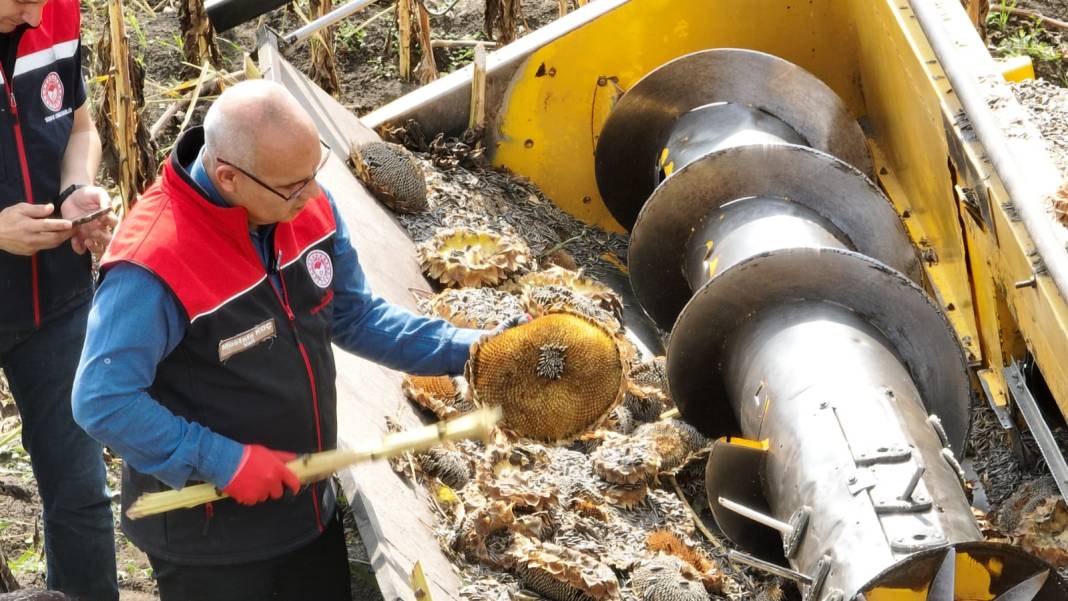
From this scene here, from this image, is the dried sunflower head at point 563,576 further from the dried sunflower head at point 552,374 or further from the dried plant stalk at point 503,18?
the dried plant stalk at point 503,18

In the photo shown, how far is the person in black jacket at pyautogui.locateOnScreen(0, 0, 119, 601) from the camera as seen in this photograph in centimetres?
361

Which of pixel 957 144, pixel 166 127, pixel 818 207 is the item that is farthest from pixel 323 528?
pixel 166 127

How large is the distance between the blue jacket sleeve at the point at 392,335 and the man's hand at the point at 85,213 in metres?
0.71

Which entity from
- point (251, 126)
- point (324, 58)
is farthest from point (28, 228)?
point (324, 58)

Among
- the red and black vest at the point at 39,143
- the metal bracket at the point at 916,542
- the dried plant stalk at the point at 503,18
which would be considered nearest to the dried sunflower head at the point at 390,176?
the red and black vest at the point at 39,143

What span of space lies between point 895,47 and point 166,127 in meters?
3.96

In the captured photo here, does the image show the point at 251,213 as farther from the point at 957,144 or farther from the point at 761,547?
the point at 957,144

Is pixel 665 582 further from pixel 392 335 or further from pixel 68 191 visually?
pixel 68 191

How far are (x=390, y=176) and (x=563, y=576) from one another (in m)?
2.19

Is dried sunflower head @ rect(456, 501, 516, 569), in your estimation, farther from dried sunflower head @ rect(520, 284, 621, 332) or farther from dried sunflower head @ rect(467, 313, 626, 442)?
dried sunflower head @ rect(520, 284, 621, 332)

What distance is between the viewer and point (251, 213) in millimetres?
3143

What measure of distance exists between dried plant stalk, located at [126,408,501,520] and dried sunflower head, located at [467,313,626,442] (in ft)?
1.02

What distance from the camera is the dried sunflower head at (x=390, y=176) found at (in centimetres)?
554

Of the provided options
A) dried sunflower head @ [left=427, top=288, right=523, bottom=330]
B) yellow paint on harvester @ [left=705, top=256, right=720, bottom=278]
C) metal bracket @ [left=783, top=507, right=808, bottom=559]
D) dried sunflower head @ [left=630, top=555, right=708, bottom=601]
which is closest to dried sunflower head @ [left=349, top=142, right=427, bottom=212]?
dried sunflower head @ [left=427, top=288, right=523, bottom=330]
